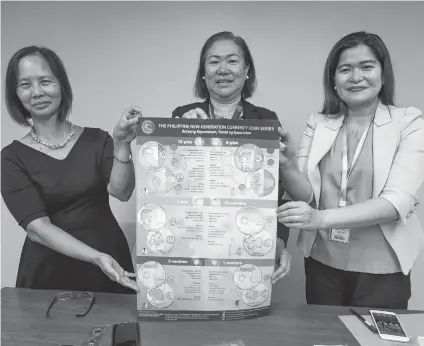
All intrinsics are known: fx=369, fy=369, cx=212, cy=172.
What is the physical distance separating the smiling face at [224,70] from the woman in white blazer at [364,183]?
362mm

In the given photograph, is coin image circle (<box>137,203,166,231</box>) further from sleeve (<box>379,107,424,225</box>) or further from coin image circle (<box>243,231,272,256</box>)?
sleeve (<box>379,107,424,225</box>)

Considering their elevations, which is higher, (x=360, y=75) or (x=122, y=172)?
(x=360, y=75)

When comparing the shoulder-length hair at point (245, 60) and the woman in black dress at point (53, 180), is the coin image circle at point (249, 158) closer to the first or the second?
the woman in black dress at point (53, 180)

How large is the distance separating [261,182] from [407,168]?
1.94 feet

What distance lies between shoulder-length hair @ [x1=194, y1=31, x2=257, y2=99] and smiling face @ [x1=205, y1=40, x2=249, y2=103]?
1.0 inches

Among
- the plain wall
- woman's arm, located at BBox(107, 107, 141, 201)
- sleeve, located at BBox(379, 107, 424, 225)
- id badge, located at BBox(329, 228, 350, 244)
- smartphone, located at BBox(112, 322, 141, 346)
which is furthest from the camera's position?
the plain wall

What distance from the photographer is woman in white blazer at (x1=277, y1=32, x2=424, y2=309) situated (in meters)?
1.26

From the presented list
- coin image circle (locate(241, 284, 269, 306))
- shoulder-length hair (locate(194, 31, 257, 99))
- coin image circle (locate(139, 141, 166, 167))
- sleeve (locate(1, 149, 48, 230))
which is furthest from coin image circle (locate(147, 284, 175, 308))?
shoulder-length hair (locate(194, 31, 257, 99))

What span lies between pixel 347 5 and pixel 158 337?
1.77m

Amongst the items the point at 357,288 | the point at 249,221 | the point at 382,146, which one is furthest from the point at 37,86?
the point at 357,288

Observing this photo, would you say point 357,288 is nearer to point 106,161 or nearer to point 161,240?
point 161,240

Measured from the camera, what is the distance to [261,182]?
3.40 ft

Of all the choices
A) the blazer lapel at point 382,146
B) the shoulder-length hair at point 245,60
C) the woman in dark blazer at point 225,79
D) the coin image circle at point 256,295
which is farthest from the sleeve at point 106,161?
the blazer lapel at point 382,146

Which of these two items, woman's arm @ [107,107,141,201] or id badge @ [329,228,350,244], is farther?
id badge @ [329,228,350,244]
